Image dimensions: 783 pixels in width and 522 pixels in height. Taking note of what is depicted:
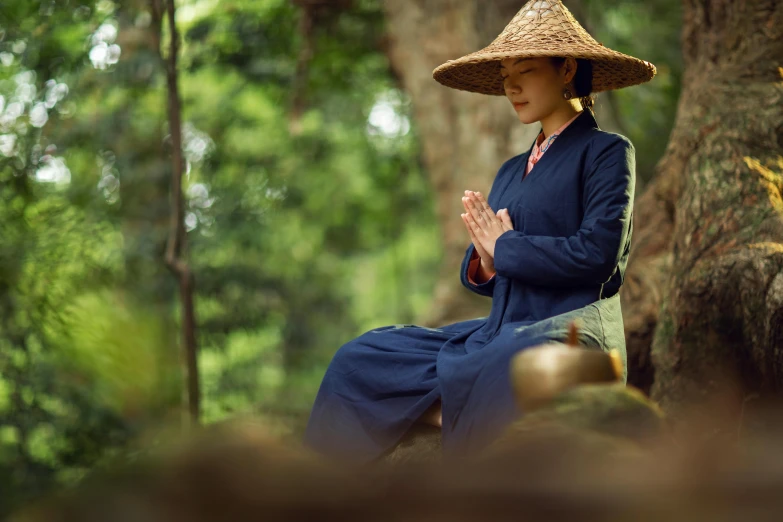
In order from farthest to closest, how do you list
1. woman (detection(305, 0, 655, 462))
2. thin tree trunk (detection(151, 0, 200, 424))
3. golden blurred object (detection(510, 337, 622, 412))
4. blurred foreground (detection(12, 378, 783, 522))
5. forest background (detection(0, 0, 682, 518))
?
forest background (detection(0, 0, 682, 518)) → thin tree trunk (detection(151, 0, 200, 424)) → woman (detection(305, 0, 655, 462)) → golden blurred object (detection(510, 337, 622, 412)) → blurred foreground (detection(12, 378, 783, 522))

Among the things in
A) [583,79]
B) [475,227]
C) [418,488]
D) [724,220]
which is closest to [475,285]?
[475,227]

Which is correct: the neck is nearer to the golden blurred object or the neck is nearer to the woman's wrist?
the woman's wrist

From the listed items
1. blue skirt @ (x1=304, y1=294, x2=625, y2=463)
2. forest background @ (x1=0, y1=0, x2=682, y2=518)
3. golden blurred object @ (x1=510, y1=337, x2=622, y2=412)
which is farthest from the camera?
forest background @ (x1=0, y1=0, x2=682, y2=518)

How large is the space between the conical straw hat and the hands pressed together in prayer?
509 millimetres

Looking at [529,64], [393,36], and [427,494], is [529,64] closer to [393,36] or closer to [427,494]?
[427,494]

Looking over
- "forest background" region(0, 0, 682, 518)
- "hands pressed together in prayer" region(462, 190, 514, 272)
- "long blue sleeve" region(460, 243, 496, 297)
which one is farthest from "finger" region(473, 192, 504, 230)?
"forest background" region(0, 0, 682, 518)

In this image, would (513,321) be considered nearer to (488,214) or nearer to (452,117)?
(488,214)

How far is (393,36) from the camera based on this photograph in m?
8.56

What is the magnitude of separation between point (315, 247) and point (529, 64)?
38.9ft

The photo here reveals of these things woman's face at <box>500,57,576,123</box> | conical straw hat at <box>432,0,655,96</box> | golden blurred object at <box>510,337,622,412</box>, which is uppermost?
conical straw hat at <box>432,0,655,96</box>

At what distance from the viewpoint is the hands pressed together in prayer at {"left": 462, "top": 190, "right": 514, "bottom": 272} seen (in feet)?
9.80

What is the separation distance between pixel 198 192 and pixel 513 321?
349 inches

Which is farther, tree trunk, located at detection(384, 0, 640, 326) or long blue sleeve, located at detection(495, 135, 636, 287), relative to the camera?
tree trunk, located at detection(384, 0, 640, 326)

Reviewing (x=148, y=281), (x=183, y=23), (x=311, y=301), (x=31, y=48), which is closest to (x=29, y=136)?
(x=31, y=48)
